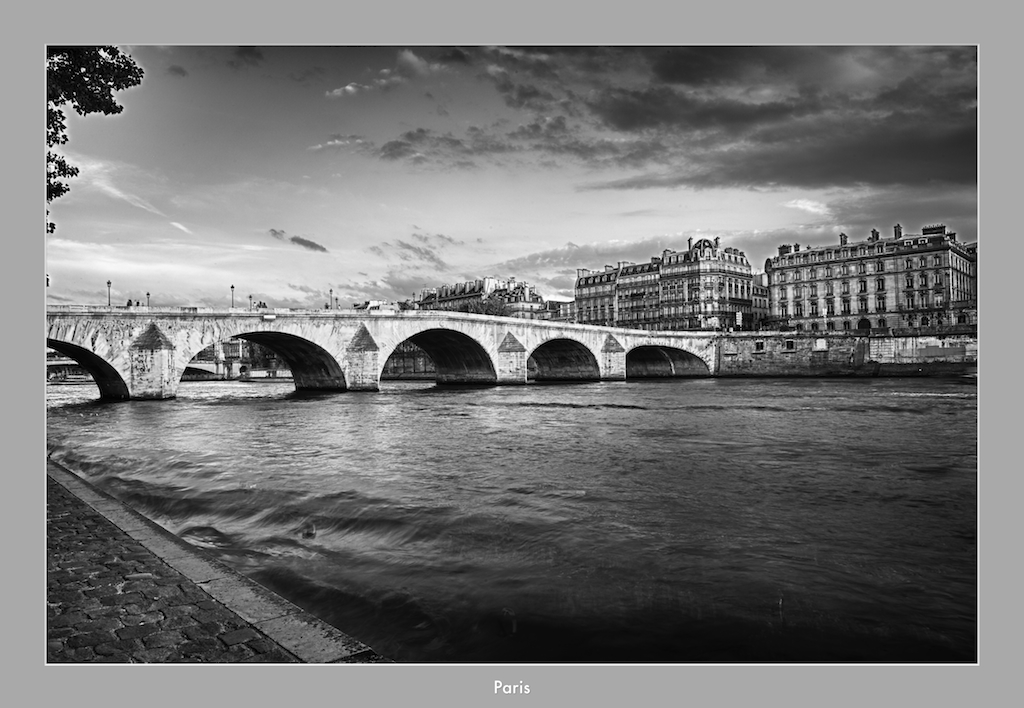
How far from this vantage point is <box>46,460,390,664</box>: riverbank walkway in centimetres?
283

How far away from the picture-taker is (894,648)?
11.8 feet

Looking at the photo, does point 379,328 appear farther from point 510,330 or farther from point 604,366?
point 604,366

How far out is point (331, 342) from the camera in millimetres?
30969

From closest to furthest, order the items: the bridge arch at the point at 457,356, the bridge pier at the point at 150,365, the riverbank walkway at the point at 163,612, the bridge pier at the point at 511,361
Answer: the riverbank walkway at the point at 163,612, the bridge pier at the point at 150,365, the bridge arch at the point at 457,356, the bridge pier at the point at 511,361

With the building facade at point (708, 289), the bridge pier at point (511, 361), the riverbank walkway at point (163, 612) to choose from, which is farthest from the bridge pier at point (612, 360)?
the riverbank walkway at point (163, 612)

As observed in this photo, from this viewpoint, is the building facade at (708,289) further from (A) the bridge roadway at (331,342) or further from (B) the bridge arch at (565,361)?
(B) the bridge arch at (565,361)

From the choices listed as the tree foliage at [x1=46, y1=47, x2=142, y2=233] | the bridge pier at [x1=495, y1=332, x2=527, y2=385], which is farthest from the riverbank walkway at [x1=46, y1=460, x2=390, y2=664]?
the bridge pier at [x1=495, y1=332, x2=527, y2=385]

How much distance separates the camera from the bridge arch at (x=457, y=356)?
36844mm

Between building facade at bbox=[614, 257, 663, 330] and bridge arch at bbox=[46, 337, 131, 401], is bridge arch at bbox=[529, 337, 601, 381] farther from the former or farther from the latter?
building facade at bbox=[614, 257, 663, 330]

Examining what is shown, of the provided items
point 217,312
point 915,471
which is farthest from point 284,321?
point 915,471

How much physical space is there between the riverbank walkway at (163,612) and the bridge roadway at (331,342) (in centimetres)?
2331

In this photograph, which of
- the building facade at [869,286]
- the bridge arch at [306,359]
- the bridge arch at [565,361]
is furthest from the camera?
the building facade at [869,286]

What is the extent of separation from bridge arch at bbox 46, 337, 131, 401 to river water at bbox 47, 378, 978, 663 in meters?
14.4

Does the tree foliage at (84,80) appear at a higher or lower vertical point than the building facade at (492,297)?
lower
